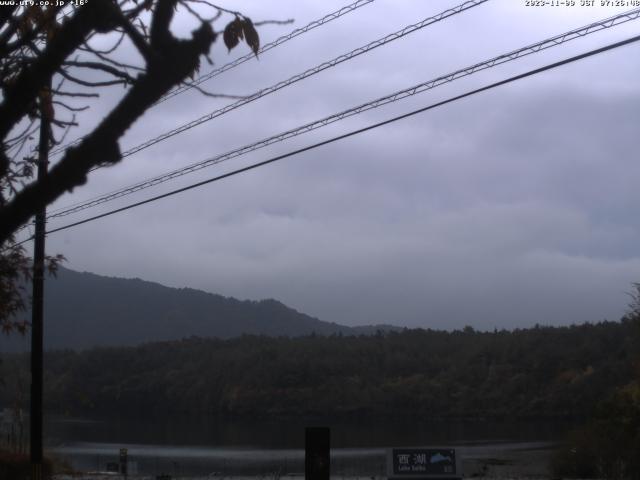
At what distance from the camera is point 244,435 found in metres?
51.6

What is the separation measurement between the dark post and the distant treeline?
41.5 meters

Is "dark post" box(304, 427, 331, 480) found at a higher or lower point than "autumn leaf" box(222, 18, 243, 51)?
lower

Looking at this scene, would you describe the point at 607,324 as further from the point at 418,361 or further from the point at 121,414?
the point at 121,414

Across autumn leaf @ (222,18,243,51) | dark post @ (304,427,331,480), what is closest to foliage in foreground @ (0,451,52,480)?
dark post @ (304,427,331,480)

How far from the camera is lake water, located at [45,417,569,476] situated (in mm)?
34500

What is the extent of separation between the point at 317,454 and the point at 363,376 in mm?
56407

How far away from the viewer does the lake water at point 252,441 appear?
34500 mm

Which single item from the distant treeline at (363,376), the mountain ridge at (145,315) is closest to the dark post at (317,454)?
the distant treeline at (363,376)

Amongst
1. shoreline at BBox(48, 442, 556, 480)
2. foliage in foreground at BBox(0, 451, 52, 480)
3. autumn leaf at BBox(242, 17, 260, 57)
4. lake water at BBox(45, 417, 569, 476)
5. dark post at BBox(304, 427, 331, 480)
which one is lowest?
lake water at BBox(45, 417, 569, 476)

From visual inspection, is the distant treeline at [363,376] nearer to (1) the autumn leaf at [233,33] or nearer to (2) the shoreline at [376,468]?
(2) the shoreline at [376,468]

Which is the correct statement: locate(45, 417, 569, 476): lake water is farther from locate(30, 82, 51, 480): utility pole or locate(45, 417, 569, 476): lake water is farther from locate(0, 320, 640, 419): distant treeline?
locate(30, 82, 51, 480): utility pole

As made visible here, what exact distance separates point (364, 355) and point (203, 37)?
7106cm

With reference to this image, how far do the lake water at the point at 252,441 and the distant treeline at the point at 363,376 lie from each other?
318 cm

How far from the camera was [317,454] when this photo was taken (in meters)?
12.6
